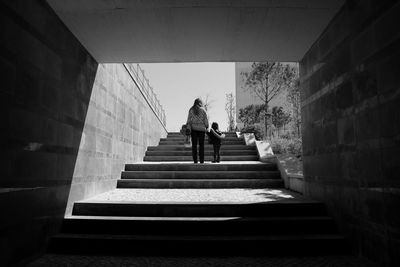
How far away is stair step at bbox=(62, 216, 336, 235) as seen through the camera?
4062 millimetres

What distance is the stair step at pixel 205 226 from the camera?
13.3ft

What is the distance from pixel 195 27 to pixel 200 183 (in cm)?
383

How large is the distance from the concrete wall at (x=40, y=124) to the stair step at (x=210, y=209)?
2.80ft

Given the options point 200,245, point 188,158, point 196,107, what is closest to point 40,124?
point 200,245

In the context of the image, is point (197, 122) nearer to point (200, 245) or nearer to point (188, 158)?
point (188, 158)

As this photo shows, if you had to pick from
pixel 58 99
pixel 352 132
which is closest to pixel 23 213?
pixel 58 99

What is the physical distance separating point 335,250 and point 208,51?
12.8 ft

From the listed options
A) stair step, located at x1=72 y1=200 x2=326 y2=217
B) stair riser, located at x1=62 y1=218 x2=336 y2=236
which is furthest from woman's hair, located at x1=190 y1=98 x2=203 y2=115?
stair riser, located at x1=62 y1=218 x2=336 y2=236

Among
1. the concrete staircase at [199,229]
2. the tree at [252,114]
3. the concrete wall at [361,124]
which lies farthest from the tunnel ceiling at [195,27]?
the tree at [252,114]

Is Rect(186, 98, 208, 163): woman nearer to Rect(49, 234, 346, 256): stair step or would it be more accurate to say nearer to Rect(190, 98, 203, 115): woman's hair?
Rect(190, 98, 203, 115): woman's hair

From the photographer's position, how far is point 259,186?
6.83 m

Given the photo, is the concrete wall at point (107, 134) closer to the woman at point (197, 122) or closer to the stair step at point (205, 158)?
the stair step at point (205, 158)

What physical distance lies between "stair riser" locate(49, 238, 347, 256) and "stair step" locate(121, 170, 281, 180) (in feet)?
11.3

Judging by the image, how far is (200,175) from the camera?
7.34m
